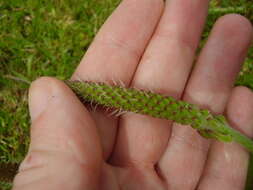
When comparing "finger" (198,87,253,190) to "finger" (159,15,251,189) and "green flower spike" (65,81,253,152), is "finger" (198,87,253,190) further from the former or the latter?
"green flower spike" (65,81,253,152)

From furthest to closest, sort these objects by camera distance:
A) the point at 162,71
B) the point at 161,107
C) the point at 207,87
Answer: the point at 207,87 → the point at 162,71 → the point at 161,107

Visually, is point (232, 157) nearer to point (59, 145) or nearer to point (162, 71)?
point (162, 71)

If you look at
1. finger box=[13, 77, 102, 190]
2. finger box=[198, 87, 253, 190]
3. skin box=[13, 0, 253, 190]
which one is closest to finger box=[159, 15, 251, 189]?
skin box=[13, 0, 253, 190]

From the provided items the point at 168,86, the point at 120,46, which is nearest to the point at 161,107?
the point at 168,86

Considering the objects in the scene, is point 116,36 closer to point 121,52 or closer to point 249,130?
point 121,52

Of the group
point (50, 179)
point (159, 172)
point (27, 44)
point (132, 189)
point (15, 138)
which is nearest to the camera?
point (50, 179)

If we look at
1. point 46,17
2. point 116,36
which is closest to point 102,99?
point 116,36

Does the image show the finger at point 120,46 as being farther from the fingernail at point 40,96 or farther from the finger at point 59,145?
the fingernail at point 40,96
